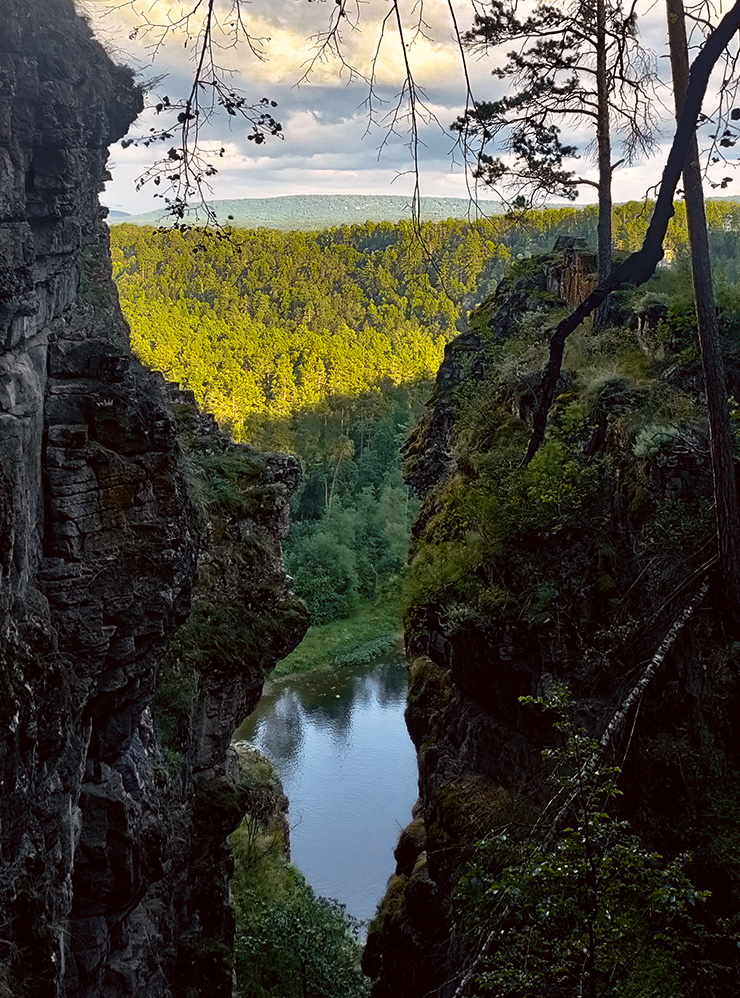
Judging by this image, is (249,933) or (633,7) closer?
(633,7)

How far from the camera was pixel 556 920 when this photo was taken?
4836 mm

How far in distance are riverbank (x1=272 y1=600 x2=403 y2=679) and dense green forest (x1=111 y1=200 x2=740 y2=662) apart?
0.79ft

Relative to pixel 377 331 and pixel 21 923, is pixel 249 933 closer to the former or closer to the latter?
pixel 21 923

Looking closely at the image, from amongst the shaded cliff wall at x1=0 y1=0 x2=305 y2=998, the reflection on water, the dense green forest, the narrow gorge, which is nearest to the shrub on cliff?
the narrow gorge

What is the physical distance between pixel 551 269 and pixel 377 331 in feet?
151

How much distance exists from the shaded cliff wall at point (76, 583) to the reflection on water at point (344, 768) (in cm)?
1035

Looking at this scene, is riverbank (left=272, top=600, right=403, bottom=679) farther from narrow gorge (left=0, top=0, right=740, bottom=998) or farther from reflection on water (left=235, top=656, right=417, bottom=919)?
narrow gorge (left=0, top=0, right=740, bottom=998)

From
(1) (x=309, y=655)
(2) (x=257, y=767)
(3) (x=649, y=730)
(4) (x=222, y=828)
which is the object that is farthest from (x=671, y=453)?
(1) (x=309, y=655)

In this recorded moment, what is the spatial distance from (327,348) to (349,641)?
27758mm

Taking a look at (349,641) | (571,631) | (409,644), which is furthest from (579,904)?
(349,641)

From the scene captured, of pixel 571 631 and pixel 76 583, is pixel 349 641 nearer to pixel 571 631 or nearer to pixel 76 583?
pixel 571 631

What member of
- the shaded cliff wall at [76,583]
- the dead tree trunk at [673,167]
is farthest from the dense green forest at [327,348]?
the dead tree trunk at [673,167]

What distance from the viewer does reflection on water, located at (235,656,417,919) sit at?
20.0 meters

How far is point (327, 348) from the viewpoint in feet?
189
